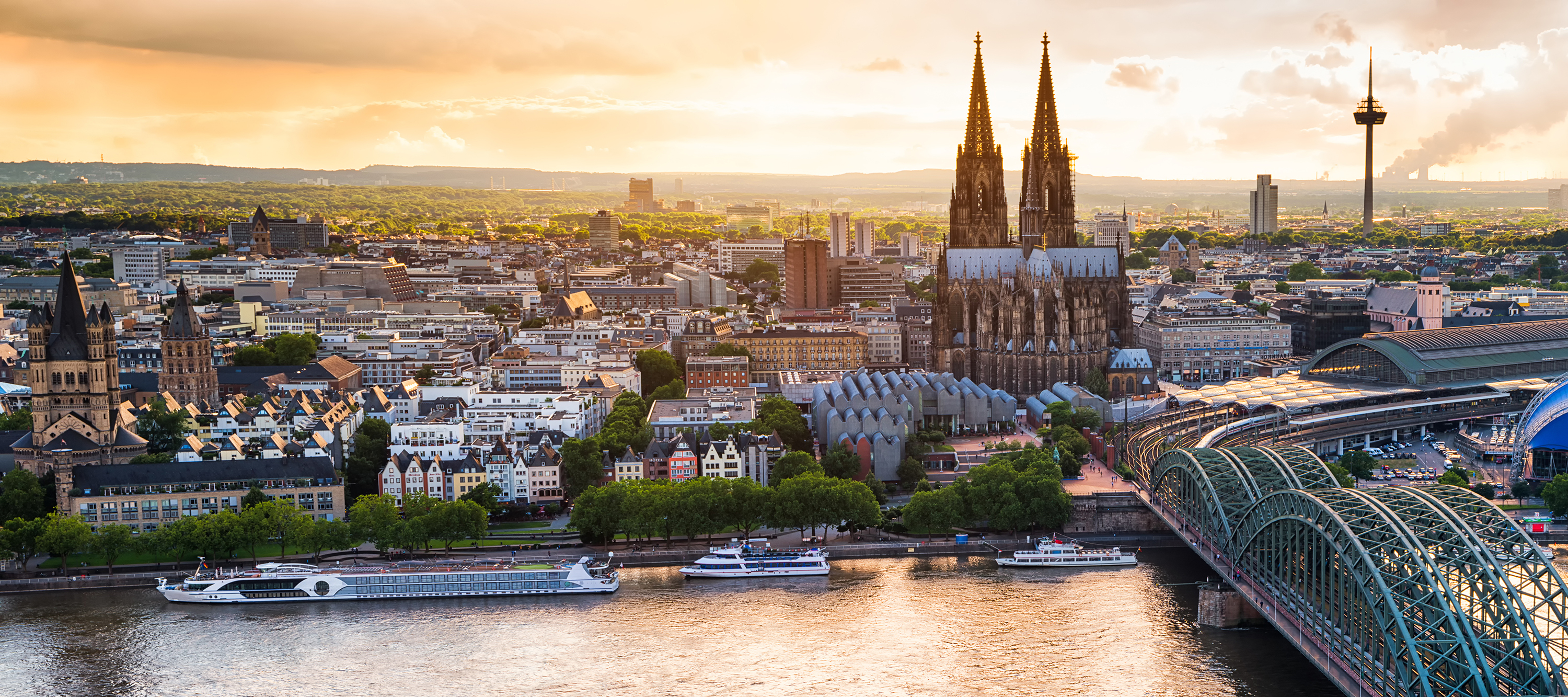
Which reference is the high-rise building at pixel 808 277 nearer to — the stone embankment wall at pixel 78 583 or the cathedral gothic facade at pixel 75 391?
the cathedral gothic facade at pixel 75 391

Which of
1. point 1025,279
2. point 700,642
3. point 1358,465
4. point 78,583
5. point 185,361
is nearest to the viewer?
point 700,642

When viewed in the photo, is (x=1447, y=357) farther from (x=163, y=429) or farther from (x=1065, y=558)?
(x=163, y=429)

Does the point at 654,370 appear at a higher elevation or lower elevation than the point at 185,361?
lower

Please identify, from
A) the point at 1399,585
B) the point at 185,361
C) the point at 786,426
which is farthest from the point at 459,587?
the point at 185,361

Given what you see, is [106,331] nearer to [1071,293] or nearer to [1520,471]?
[1071,293]

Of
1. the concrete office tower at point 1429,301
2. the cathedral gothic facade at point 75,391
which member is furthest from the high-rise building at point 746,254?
the cathedral gothic facade at point 75,391

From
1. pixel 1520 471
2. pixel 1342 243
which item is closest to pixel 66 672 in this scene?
pixel 1520 471

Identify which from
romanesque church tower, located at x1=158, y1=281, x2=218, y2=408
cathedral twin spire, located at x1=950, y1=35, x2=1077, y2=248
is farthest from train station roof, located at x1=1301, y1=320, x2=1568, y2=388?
romanesque church tower, located at x1=158, y1=281, x2=218, y2=408
